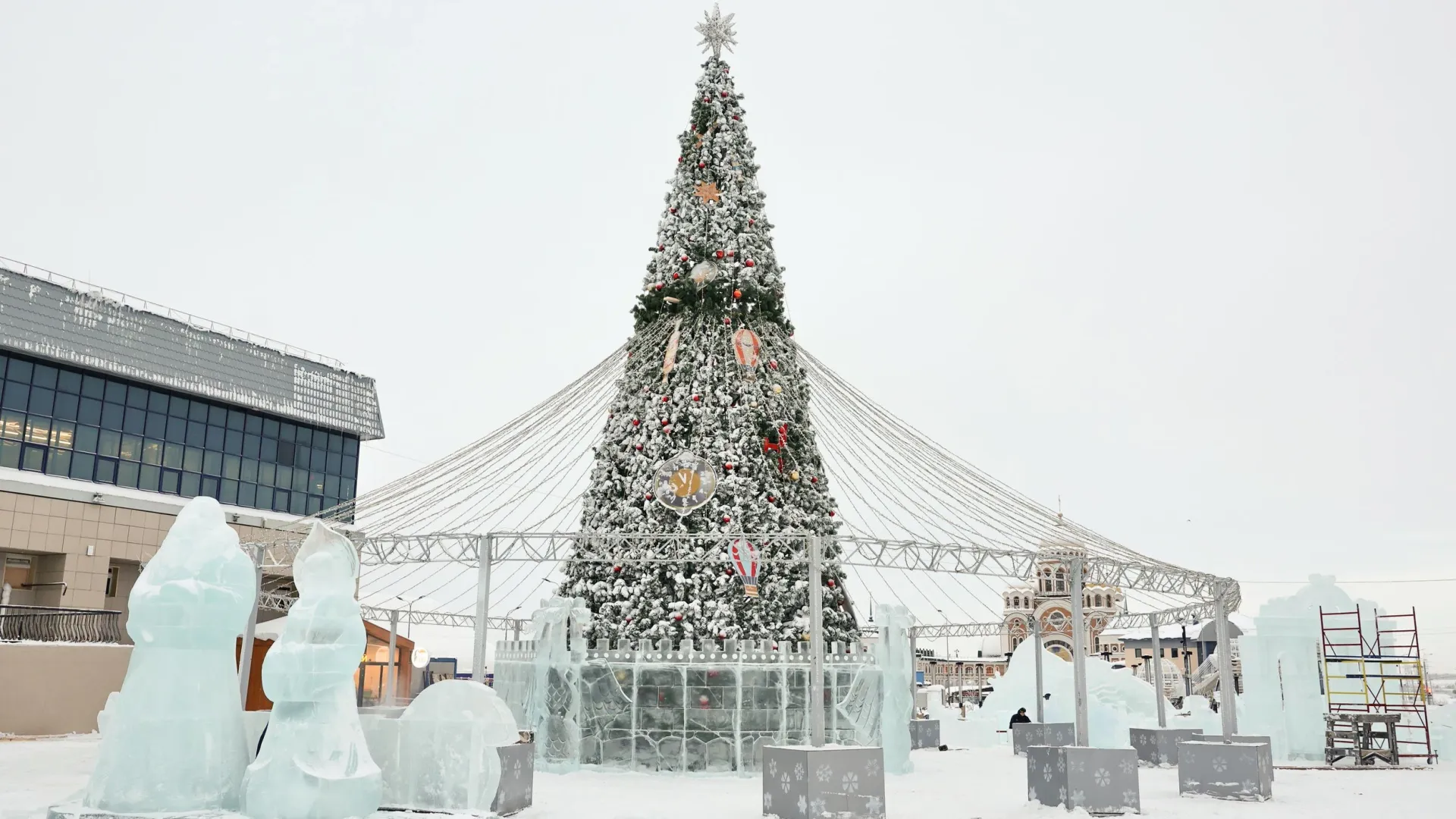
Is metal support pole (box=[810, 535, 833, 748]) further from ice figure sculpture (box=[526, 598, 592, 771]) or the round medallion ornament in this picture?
ice figure sculpture (box=[526, 598, 592, 771])

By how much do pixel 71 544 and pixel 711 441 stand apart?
57.5 ft

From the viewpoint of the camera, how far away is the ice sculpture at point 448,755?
12.0 meters

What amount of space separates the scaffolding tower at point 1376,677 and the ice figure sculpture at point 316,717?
63.4ft

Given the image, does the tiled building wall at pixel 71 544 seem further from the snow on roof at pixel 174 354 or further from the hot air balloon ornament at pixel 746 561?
the hot air balloon ornament at pixel 746 561

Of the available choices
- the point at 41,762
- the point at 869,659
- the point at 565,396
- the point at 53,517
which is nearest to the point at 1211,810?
the point at 869,659

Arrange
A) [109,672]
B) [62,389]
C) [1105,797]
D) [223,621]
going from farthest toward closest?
[62,389] < [109,672] < [1105,797] < [223,621]

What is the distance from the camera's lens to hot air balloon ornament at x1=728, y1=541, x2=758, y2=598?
57.3 feet

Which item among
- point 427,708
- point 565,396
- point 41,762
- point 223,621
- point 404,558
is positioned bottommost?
point 41,762

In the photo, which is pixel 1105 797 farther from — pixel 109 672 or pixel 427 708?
pixel 109 672

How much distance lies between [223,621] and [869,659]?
11326 mm

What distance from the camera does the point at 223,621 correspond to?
447 inches

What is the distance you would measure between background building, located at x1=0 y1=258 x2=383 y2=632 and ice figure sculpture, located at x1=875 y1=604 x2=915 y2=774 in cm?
1828

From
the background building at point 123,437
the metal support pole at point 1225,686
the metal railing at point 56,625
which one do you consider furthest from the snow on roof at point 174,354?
the metal support pole at point 1225,686

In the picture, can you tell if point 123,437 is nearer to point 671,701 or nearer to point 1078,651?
point 671,701
